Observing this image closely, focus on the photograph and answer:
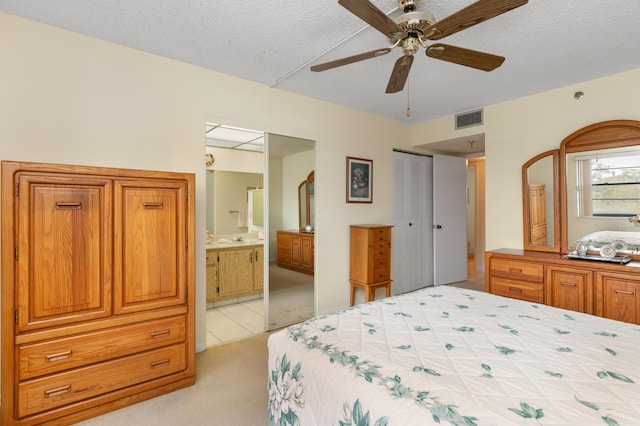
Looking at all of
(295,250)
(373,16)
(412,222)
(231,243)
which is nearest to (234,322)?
(231,243)

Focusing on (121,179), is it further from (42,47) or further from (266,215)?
(266,215)

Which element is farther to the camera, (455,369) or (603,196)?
(603,196)

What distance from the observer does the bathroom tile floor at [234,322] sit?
3.25 metres

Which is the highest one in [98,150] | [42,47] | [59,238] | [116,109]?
[42,47]

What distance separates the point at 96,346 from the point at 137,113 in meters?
1.78

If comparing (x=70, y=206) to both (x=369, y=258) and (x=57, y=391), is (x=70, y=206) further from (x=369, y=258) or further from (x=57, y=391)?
(x=369, y=258)

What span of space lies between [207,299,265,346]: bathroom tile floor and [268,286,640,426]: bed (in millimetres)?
1783

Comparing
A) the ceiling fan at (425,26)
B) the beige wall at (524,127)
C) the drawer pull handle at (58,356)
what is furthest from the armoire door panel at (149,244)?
the beige wall at (524,127)

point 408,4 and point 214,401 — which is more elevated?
point 408,4

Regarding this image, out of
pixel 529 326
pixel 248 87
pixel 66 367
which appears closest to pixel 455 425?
pixel 529 326

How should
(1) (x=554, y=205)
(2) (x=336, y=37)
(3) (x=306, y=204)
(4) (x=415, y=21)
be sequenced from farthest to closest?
(3) (x=306, y=204)
(1) (x=554, y=205)
(2) (x=336, y=37)
(4) (x=415, y=21)

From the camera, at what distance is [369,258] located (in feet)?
12.5

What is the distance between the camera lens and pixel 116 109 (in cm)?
250

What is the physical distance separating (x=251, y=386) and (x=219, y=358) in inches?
22.9
